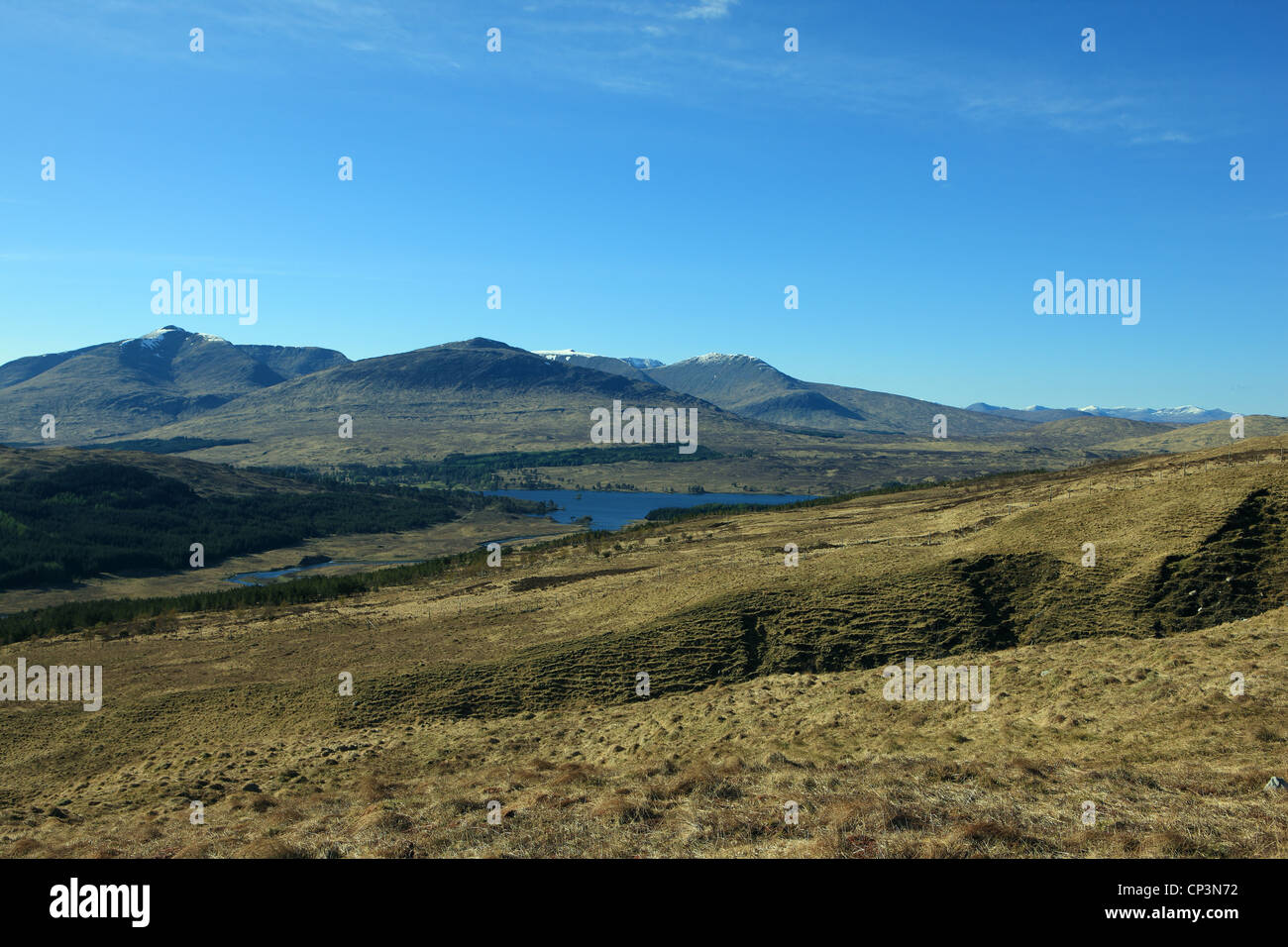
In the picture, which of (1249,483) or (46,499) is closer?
(1249,483)

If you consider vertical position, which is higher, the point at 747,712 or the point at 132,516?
the point at 132,516

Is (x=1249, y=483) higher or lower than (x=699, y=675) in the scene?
higher

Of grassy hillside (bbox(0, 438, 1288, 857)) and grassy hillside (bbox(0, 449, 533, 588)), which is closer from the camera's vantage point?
grassy hillside (bbox(0, 438, 1288, 857))

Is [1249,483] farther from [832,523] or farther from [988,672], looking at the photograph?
[832,523]

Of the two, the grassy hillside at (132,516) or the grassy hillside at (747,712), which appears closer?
the grassy hillside at (747,712)

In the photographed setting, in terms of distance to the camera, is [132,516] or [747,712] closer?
[747,712]
